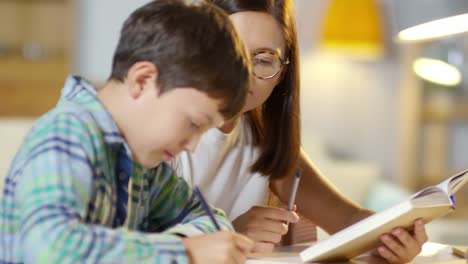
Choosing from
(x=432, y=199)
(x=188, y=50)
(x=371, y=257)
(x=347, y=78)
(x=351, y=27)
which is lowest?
(x=371, y=257)

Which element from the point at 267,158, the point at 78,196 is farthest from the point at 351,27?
the point at 78,196

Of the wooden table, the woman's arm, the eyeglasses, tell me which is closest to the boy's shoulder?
the wooden table

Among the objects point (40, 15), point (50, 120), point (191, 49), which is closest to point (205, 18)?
point (191, 49)

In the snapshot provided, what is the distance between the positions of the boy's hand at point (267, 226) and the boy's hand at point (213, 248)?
0.32m

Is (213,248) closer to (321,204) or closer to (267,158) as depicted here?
(267,158)

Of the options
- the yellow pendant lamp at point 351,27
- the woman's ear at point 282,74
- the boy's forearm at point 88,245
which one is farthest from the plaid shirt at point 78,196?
the yellow pendant lamp at point 351,27

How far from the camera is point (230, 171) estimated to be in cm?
143

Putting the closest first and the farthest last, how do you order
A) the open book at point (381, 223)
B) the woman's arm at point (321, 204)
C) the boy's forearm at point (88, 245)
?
the boy's forearm at point (88, 245)
the open book at point (381, 223)
the woman's arm at point (321, 204)

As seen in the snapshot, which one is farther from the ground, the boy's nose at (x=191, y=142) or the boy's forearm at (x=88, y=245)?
the boy's nose at (x=191, y=142)

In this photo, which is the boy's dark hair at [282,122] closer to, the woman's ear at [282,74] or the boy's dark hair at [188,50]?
the woman's ear at [282,74]

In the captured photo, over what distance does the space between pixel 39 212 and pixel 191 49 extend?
206 mm

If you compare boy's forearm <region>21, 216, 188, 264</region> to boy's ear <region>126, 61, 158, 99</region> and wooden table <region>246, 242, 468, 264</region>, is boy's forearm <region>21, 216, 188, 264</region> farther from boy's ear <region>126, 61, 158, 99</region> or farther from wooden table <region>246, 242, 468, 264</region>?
wooden table <region>246, 242, 468, 264</region>

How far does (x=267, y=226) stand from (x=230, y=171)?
26 centimetres

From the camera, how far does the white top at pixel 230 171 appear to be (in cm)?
139
